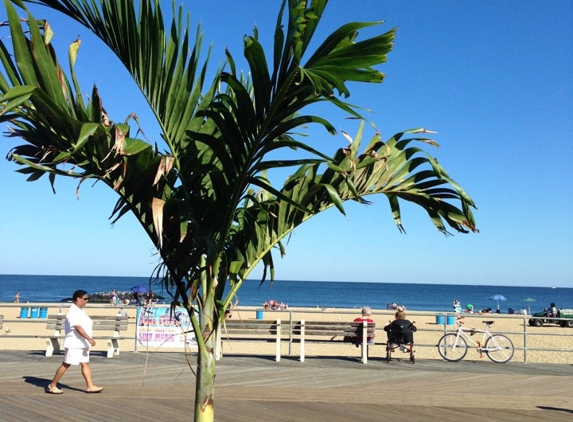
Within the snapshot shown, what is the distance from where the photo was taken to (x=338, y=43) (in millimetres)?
3105

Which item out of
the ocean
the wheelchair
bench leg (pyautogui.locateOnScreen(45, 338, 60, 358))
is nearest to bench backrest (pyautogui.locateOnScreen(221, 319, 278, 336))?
the wheelchair

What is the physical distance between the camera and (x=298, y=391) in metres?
8.95

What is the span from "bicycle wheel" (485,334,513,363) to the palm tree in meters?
9.08

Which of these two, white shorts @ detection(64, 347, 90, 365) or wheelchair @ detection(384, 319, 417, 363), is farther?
wheelchair @ detection(384, 319, 417, 363)

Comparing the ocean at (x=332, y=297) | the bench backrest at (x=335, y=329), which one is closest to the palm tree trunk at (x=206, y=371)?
the bench backrest at (x=335, y=329)

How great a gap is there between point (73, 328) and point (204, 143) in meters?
5.56

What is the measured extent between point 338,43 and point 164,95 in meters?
1.32

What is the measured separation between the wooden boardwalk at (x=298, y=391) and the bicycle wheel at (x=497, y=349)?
1.51ft

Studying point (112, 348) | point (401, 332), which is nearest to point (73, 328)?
point (112, 348)

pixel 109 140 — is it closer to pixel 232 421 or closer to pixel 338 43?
pixel 338 43

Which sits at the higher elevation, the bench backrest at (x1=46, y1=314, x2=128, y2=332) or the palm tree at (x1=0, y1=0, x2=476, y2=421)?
the palm tree at (x1=0, y1=0, x2=476, y2=421)

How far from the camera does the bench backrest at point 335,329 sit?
12.4m

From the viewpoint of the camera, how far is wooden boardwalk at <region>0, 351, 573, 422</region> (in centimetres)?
741

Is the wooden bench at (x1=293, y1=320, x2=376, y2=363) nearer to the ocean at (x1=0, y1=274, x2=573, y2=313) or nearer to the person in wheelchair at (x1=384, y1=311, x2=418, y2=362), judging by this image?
the person in wheelchair at (x1=384, y1=311, x2=418, y2=362)
